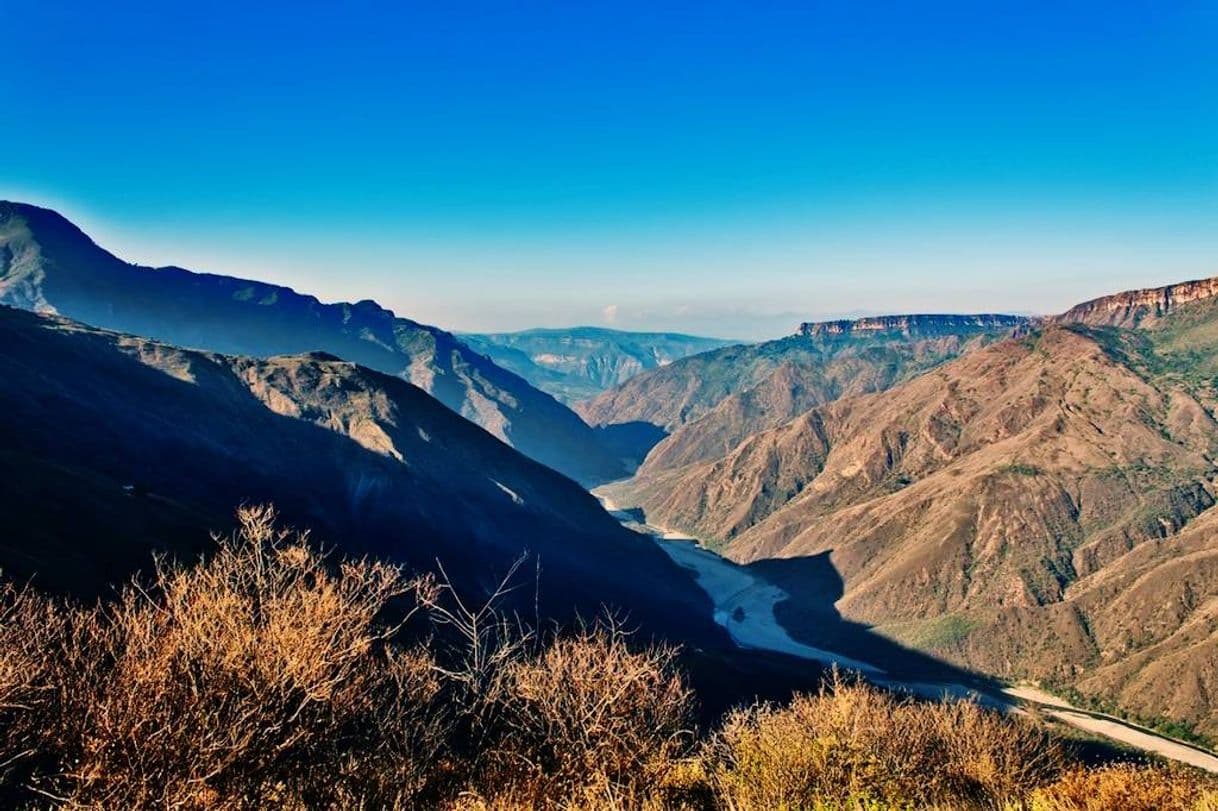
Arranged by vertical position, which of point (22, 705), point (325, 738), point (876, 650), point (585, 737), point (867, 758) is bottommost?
point (876, 650)

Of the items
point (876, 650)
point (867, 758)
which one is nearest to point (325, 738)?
point (867, 758)

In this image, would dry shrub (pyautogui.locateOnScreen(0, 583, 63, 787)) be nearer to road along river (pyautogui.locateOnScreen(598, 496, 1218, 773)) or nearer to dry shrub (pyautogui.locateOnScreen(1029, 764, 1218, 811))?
dry shrub (pyautogui.locateOnScreen(1029, 764, 1218, 811))

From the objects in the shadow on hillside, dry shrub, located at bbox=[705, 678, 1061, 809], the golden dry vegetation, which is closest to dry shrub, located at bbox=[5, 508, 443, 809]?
the golden dry vegetation

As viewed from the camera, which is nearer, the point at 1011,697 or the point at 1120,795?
the point at 1120,795

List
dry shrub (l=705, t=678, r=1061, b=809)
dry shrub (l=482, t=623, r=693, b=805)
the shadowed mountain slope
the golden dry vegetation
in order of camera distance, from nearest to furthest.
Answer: the golden dry vegetation < dry shrub (l=482, t=623, r=693, b=805) < dry shrub (l=705, t=678, r=1061, b=809) < the shadowed mountain slope

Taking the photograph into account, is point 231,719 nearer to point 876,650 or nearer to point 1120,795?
point 1120,795

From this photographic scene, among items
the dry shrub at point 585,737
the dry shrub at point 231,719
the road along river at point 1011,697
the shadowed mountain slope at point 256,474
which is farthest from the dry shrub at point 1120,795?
the shadowed mountain slope at point 256,474

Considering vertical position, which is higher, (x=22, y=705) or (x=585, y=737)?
(x=22, y=705)
